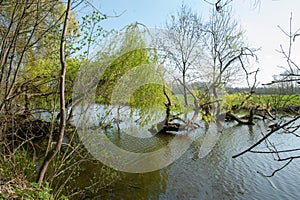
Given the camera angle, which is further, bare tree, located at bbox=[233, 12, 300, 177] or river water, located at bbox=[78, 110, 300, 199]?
river water, located at bbox=[78, 110, 300, 199]

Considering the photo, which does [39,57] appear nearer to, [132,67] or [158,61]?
[132,67]

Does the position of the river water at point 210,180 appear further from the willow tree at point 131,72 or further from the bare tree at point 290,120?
the bare tree at point 290,120

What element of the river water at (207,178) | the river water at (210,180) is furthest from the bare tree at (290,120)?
the river water at (210,180)

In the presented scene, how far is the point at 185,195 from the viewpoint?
3.45m

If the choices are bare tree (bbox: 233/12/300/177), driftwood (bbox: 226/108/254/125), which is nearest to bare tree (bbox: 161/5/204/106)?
driftwood (bbox: 226/108/254/125)

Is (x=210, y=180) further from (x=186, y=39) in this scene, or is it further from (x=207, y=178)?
(x=186, y=39)

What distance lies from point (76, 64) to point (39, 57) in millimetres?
488

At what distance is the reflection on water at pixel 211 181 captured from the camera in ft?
11.4

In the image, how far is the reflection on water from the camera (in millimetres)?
3484

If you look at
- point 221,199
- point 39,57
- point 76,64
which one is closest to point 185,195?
point 221,199

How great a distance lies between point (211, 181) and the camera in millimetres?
3982

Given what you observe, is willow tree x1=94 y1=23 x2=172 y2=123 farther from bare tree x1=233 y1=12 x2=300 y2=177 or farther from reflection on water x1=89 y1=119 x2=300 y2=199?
bare tree x1=233 y1=12 x2=300 y2=177

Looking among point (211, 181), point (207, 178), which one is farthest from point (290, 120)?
point (207, 178)

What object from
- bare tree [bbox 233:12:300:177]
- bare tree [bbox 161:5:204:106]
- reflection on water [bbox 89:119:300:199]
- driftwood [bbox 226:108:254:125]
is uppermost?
bare tree [bbox 161:5:204:106]
